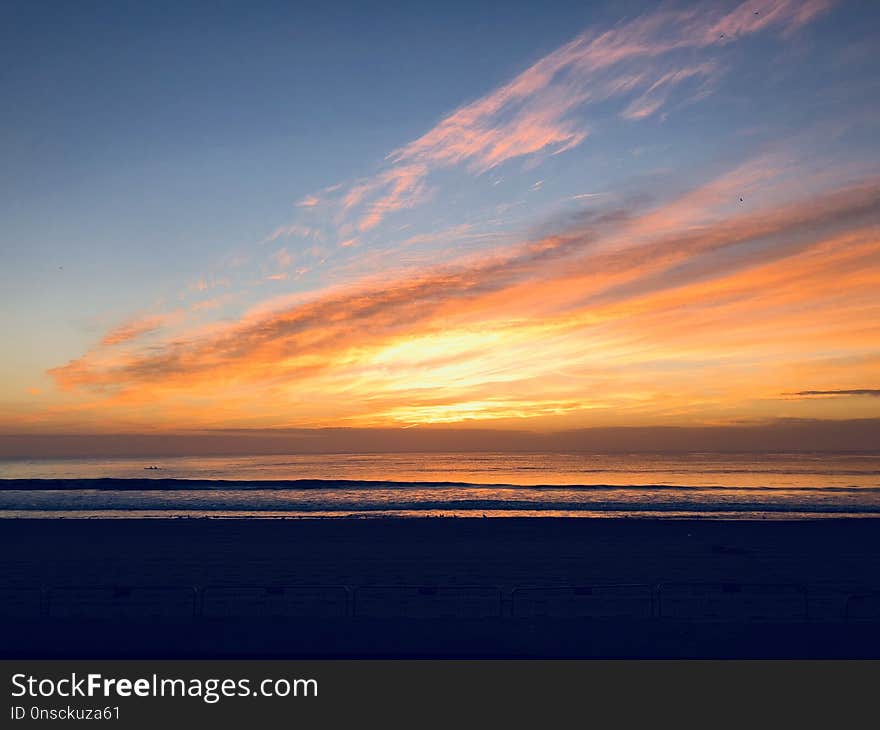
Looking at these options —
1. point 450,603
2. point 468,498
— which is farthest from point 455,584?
point 468,498

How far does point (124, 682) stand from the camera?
429 inches

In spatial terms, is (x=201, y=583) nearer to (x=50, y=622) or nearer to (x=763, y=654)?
(x=50, y=622)

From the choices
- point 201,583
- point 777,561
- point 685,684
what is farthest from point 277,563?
point 777,561

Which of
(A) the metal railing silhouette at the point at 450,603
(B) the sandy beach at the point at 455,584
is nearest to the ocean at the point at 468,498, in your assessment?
(B) the sandy beach at the point at 455,584

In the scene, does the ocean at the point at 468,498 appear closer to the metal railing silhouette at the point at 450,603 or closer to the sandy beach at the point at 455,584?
the sandy beach at the point at 455,584

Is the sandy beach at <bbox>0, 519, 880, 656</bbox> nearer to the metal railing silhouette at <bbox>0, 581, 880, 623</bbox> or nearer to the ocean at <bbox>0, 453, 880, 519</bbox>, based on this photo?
the metal railing silhouette at <bbox>0, 581, 880, 623</bbox>

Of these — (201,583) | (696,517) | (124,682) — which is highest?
(124,682)

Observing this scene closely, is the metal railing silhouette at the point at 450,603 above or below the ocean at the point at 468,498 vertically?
above

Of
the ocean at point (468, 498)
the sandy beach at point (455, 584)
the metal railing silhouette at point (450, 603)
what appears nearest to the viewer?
the sandy beach at point (455, 584)

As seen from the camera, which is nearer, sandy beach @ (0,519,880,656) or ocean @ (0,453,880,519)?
sandy beach @ (0,519,880,656)

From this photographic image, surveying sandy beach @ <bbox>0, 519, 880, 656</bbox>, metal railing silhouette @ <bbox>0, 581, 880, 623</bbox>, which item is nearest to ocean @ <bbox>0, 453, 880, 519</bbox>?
sandy beach @ <bbox>0, 519, 880, 656</bbox>

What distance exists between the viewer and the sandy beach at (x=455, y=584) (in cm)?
1435

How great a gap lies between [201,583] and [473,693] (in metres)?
15.0

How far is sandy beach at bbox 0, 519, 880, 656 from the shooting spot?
1435 cm
